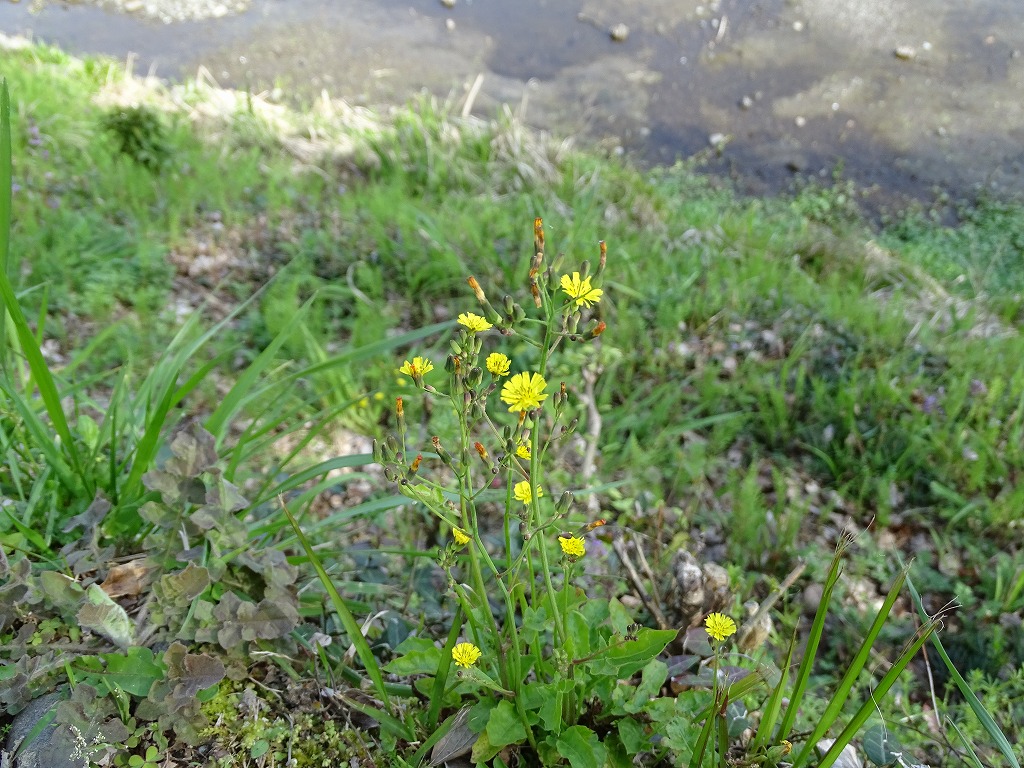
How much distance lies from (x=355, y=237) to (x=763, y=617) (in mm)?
3061

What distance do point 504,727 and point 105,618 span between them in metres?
0.78

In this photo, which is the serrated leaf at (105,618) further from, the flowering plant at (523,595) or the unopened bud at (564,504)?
the unopened bud at (564,504)

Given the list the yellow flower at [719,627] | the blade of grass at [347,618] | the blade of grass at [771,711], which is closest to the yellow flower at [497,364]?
the blade of grass at [347,618]

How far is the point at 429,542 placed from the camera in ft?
7.68

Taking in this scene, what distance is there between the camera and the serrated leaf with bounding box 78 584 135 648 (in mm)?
1295

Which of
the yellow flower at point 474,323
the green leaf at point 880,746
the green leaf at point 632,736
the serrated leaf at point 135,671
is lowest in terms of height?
the serrated leaf at point 135,671

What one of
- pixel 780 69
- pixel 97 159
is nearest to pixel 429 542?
pixel 97 159

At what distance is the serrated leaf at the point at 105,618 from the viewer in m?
1.29

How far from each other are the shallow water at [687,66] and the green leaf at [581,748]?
289 inches

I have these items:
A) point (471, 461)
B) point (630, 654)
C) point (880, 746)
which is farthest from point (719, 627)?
point (471, 461)

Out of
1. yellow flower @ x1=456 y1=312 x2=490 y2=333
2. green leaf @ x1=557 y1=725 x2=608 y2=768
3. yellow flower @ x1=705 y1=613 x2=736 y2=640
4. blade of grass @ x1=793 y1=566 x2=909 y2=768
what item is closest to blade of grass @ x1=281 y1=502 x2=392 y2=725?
green leaf @ x1=557 y1=725 x2=608 y2=768

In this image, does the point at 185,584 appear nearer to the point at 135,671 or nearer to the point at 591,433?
the point at 135,671

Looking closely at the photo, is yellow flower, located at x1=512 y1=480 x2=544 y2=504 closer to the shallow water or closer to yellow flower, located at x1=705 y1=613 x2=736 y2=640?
yellow flower, located at x1=705 y1=613 x2=736 y2=640

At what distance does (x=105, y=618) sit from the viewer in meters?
1.33
